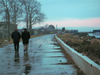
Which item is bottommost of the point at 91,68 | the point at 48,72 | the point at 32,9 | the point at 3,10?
the point at 48,72

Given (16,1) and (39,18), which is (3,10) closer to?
(16,1)

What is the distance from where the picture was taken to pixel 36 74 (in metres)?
6.45

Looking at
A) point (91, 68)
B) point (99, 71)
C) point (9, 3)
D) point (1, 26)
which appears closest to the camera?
point (99, 71)

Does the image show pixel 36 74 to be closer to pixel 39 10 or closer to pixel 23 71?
pixel 23 71

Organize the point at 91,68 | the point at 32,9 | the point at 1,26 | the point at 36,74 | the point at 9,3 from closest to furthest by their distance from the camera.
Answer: the point at 91,68
the point at 36,74
the point at 9,3
the point at 1,26
the point at 32,9

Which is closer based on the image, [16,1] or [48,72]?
[48,72]

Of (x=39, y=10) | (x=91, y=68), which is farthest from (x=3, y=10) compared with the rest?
(x=39, y=10)

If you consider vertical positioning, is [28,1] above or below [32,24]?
above

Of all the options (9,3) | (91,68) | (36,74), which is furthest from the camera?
(9,3)

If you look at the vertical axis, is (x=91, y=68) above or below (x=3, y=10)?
below

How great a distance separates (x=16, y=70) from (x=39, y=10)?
53440mm

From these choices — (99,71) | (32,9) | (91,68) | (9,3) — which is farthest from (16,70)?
(32,9)

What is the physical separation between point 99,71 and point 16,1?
28.0 metres

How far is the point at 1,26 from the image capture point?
53.6m
